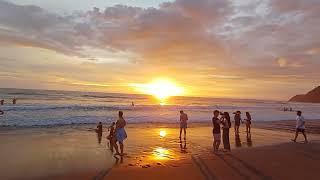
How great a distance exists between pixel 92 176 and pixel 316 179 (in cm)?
685

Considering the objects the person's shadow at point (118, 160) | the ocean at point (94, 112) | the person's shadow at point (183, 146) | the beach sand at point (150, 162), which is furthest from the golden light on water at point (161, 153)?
the ocean at point (94, 112)

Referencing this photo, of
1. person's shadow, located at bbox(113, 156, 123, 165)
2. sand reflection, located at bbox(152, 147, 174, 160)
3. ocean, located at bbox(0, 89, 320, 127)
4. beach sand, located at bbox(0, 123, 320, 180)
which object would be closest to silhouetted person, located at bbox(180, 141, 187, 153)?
beach sand, located at bbox(0, 123, 320, 180)

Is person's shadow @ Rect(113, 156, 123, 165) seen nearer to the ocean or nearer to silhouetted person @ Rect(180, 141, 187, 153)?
silhouetted person @ Rect(180, 141, 187, 153)

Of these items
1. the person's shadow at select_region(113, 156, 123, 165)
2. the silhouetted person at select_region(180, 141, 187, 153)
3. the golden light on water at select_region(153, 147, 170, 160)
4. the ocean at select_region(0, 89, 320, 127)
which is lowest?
the person's shadow at select_region(113, 156, 123, 165)

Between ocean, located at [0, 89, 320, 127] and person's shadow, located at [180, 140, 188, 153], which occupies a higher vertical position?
ocean, located at [0, 89, 320, 127]

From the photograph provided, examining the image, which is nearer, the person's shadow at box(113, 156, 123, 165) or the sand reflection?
the person's shadow at box(113, 156, 123, 165)

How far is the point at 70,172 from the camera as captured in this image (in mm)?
12242

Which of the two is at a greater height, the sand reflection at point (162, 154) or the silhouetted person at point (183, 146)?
the silhouetted person at point (183, 146)

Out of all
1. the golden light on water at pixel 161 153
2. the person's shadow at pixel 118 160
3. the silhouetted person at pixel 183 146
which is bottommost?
the person's shadow at pixel 118 160

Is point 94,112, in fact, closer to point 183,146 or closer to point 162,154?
point 183,146

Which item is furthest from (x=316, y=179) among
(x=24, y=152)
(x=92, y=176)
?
(x=24, y=152)

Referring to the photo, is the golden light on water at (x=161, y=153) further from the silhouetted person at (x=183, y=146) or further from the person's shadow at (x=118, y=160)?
the person's shadow at (x=118, y=160)

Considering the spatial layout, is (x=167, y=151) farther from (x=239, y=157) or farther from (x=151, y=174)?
(x=151, y=174)

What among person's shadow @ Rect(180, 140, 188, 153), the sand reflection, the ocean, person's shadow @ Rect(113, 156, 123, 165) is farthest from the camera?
the ocean
